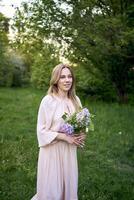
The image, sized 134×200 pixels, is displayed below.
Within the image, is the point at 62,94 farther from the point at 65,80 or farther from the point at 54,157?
the point at 54,157

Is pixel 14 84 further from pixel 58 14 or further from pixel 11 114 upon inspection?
pixel 11 114

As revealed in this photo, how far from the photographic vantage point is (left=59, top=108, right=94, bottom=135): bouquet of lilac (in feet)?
18.8

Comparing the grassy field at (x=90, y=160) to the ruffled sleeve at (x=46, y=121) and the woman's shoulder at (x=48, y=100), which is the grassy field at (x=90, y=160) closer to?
A: the ruffled sleeve at (x=46, y=121)

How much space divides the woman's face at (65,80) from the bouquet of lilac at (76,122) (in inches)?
15.2

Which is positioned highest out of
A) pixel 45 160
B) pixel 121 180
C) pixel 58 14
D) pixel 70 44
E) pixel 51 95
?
pixel 58 14

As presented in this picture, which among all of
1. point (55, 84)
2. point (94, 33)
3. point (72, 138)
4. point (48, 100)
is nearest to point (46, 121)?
point (48, 100)

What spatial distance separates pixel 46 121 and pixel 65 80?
609 mm

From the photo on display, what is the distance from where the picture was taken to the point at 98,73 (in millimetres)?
24516

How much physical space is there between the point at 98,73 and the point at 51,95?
61.4 feet

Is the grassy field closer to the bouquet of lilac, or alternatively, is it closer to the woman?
the woman

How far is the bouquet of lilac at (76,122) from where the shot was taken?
573 centimetres

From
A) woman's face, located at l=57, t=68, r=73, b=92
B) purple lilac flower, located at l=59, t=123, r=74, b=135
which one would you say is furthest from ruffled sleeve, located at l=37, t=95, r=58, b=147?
woman's face, located at l=57, t=68, r=73, b=92

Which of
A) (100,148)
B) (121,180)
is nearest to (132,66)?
(100,148)

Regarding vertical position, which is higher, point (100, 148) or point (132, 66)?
point (132, 66)
